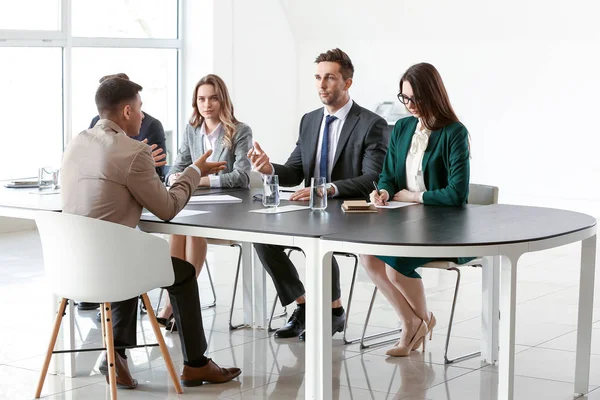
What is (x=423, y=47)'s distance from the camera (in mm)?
9609

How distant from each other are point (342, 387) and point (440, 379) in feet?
1.39

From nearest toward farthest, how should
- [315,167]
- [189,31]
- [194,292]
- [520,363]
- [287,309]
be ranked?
[194,292] < [520,363] < [315,167] < [287,309] < [189,31]

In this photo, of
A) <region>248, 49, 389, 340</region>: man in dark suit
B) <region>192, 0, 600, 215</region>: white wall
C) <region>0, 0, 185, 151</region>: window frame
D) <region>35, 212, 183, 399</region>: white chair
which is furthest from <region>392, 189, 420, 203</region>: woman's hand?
<region>192, 0, 600, 215</region>: white wall

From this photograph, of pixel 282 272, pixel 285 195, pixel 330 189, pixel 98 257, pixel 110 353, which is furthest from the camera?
pixel 282 272

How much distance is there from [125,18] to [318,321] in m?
6.35

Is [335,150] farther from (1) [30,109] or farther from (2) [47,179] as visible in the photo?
(1) [30,109]

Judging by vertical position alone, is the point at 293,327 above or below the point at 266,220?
below

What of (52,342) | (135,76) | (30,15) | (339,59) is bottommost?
(52,342)

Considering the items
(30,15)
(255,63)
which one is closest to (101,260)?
(30,15)

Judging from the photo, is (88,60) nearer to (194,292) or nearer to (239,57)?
(239,57)

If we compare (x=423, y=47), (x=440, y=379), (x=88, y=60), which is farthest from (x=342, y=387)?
(x=423, y=47)

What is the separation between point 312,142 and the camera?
16.0 ft

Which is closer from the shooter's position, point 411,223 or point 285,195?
point 411,223

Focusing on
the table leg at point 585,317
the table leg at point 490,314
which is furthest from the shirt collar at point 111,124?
the table leg at point 585,317
